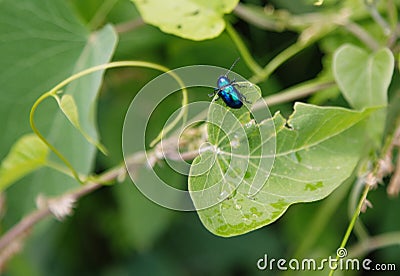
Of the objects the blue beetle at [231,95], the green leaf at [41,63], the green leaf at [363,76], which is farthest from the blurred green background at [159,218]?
the blue beetle at [231,95]

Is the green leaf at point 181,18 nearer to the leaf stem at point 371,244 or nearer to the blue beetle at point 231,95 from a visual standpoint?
the blue beetle at point 231,95

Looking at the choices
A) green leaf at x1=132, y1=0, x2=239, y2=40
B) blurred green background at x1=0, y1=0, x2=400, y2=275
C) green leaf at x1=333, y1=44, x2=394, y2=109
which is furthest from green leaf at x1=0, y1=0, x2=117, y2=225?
green leaf at x1=333, y1=44, x2=394, y2=109

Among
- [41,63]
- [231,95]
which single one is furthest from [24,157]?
[231,95]

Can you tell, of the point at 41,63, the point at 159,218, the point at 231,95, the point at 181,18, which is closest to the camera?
the point at 231,95

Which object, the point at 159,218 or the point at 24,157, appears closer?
the point at 24,157

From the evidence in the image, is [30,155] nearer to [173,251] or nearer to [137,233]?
[137,233]

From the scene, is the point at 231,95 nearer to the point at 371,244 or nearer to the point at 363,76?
the point at 363,76

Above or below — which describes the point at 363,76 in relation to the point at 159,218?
above

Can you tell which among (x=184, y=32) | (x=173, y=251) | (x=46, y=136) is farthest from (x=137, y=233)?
(x=184, y=32)
